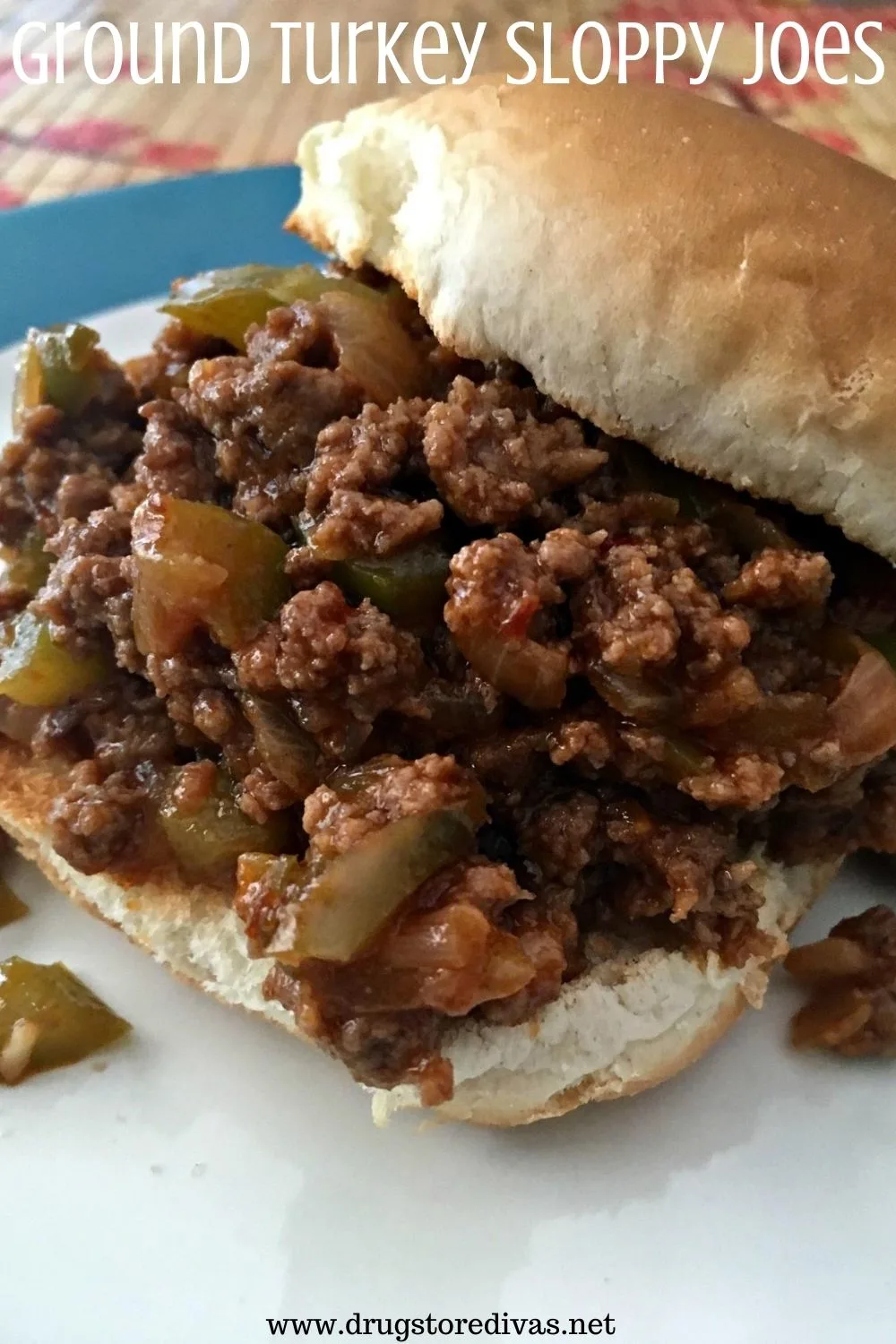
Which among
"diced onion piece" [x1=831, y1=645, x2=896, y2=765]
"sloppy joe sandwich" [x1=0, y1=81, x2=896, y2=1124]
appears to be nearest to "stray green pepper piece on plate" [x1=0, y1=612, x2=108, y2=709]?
"sloppy joe sandwich" [x1=0, y1=81, x2=896, y2=1124]

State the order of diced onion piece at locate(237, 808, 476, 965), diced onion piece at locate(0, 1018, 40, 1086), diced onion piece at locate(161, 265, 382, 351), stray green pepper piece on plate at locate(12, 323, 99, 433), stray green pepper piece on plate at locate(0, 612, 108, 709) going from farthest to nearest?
stray green pepper piece on plate at locate(12, 323, 99, 433), diced onion piece at locate(161, 265, 382, 351), stray green pepper piece on plate at locate(0, 612, 108, 709), diced onion piece at locate(0, 1018, 40, 1086), diced onion piece at locate(237, 808, 476, 965)

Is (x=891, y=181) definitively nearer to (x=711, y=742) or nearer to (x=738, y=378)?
(x=738, y=378)

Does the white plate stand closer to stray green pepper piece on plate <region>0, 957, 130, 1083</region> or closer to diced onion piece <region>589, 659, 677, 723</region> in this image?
stray green pepper piece on plate <region>0, 957, 130, 1083</region>

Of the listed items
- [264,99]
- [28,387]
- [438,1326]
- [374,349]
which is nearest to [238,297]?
[374,349]


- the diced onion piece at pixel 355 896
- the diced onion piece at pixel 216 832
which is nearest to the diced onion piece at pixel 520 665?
the diced onion piece at pixel 355 896

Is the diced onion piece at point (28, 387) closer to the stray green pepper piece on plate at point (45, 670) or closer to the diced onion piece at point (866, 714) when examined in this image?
the stray green pepper piece on plate at point (45, 670)
